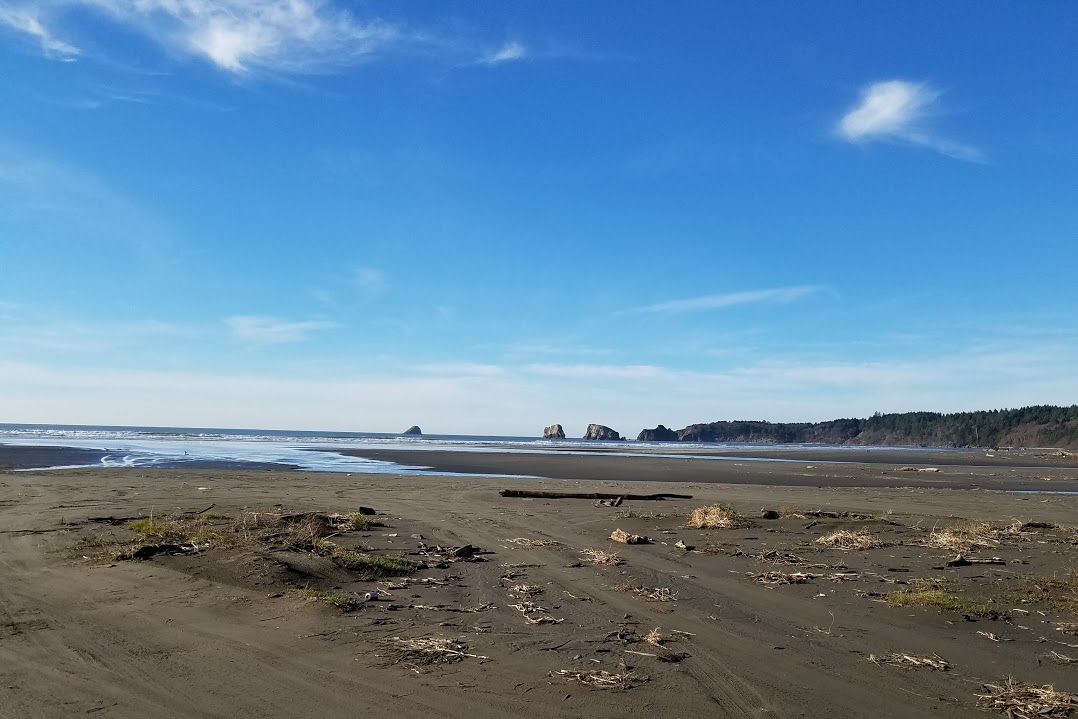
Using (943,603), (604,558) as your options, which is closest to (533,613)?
(604,558)

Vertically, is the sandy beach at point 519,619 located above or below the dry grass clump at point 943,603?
below

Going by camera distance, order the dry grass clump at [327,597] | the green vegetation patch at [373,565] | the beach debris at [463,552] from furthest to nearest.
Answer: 1. the beach debris at [463,552]
2. the green vegetation patch at [373,565]
3. the dry grass clump at [327,597]

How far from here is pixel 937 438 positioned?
165 metres

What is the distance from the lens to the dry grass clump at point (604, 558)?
11.1m

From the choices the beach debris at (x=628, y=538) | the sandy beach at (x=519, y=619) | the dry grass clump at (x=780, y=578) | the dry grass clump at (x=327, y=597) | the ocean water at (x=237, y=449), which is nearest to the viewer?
the sandy beach at (x=519, y=619)

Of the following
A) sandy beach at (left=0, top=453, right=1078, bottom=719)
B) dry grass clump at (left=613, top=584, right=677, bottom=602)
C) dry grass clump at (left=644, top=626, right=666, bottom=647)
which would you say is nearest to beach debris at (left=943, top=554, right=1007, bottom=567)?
sandy beach at (left=0, top=453, right=1078, bottom=719)

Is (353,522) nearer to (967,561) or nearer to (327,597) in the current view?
(327,597)

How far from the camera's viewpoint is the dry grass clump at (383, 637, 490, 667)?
6258mm

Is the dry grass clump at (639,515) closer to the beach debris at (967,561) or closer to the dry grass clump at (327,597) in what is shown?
the beach debris at (967,561)

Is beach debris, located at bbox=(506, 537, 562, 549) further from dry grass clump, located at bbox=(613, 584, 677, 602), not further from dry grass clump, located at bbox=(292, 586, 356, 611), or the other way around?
dry grass clump, located at bbox=(292, 586, 356, 611)

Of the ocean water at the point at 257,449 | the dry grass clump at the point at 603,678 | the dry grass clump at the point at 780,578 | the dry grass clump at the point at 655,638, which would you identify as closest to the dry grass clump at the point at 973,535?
the dry grass clump at the point at 780,578

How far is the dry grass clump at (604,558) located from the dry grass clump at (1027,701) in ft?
19.6

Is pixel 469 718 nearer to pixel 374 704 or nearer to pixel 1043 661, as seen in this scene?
pixel 374 704

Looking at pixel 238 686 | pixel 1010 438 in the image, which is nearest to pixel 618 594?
pixel 238 686
